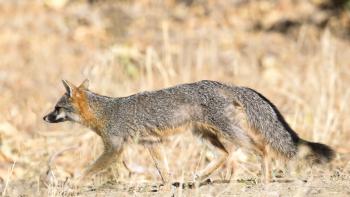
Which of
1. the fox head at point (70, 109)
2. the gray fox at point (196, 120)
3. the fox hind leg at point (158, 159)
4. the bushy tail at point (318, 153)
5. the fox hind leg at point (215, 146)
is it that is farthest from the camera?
the fox head at point (70, 109)

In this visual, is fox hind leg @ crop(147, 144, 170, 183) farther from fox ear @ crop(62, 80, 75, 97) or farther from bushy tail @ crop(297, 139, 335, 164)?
bushy tail @ crop(297, 139, 335, 164)

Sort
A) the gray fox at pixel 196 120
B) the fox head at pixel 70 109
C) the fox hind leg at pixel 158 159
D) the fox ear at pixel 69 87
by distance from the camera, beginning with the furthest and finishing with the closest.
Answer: the fox head at pixel 70 109, the fox ear at pixel 69 87, the fox hind leg at pixel 158 159, the gray fox at pixel 196 120

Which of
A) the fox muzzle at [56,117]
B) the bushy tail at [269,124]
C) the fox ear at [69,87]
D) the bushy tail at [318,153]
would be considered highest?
the fox ear at [69,87]

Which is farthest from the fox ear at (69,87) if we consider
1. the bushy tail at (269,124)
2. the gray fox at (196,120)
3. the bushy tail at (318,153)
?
the bushy tail at (318,153)

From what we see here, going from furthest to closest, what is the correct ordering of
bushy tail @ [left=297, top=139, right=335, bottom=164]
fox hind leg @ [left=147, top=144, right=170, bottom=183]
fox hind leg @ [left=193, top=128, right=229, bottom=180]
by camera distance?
1. fox hind leg @ [left=147, top=144, right=170, bottom=183]
2. fox hind leg @ [left=193, top=128, right=229, bottom=180]
3. bushy tail @ [left=297, top=139, right=335, bottom=164]

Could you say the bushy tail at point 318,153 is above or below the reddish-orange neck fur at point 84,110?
below

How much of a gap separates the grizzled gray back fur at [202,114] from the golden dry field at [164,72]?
1.26ft

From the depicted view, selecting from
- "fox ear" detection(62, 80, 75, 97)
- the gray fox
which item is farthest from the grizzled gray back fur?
"fox ear" detection(62, 80, 75, 97)

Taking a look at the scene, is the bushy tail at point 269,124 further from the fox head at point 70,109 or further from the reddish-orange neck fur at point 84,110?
the fox head at point 70,109

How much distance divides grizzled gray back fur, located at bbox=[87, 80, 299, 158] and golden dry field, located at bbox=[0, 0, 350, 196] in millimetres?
384

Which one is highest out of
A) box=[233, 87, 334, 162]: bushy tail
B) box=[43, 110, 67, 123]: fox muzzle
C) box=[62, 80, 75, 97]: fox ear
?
box=[62, 80, 75, 97]: fox ear

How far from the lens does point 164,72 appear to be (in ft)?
36.1

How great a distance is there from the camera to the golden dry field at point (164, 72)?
7371 millimetres

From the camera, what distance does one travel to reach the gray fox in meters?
6.93
